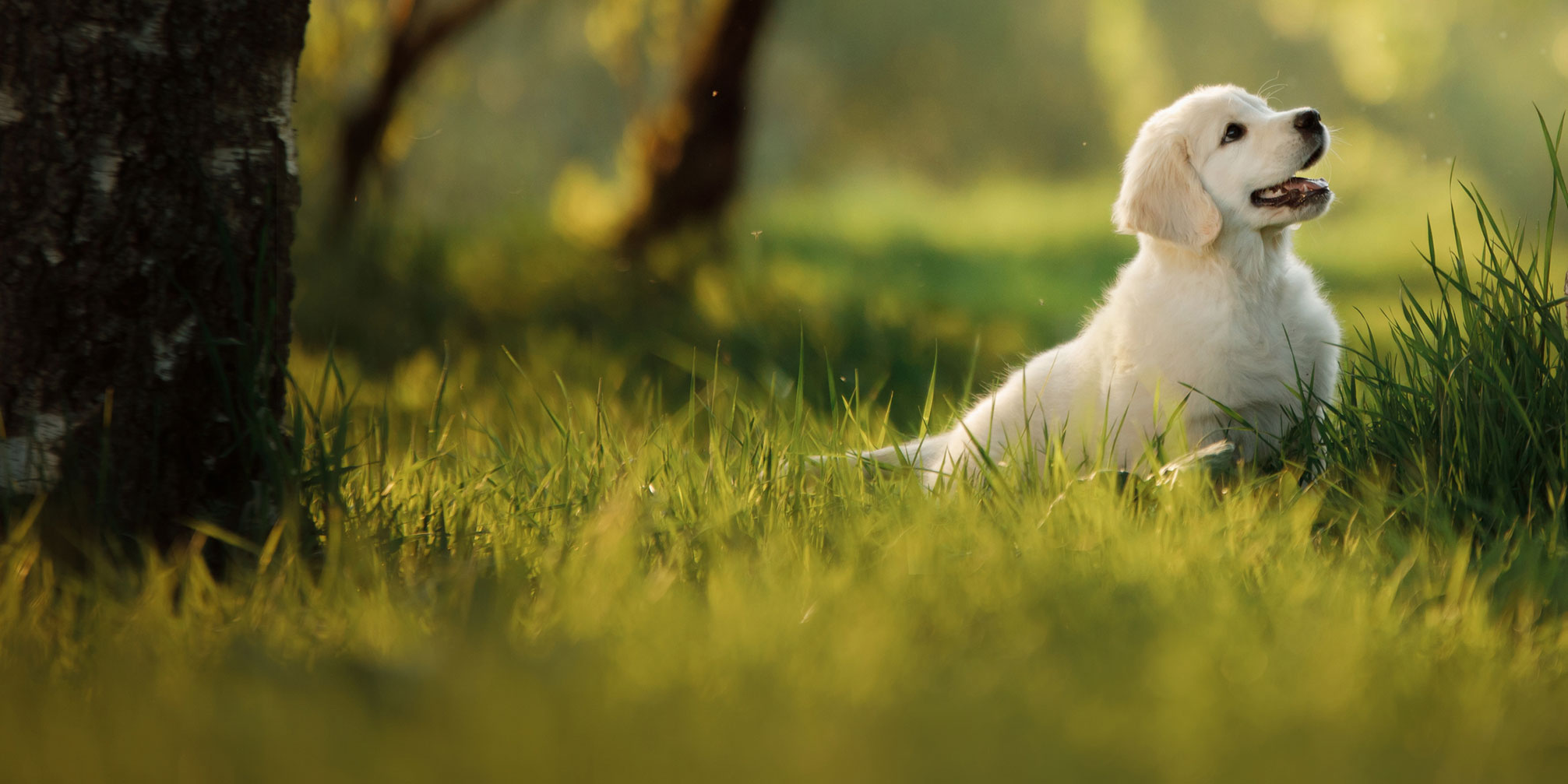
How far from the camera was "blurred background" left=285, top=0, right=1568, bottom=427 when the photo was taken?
6.24m

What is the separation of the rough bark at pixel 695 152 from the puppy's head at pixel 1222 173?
489 cm

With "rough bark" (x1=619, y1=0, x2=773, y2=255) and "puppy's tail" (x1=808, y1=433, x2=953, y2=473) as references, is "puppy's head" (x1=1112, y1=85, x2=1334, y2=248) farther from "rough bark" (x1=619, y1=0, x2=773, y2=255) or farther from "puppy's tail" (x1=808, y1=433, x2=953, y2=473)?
"rough bark" (x1=619, y1=0, x2=773, y2=255)

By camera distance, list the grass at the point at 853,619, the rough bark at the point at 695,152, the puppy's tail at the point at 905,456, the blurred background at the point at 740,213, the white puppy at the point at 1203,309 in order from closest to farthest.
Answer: the grass at the point at 853,619 < the puppy's tail at the point at 905,456 < the white puppy at the point at 1203,309 < the blurred background at the point at 740,213 < the rough bark at the point at 695,152

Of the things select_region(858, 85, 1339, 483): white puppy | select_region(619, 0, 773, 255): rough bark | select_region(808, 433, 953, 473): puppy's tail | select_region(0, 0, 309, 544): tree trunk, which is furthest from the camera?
select_region(619, 0, 773, 255): rough bark

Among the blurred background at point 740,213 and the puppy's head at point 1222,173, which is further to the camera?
the blurred background at point 740,213

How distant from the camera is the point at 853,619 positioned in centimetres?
182

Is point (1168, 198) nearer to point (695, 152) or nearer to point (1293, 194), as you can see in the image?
point (1293, 194)

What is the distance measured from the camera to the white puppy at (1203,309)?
303 centimetres

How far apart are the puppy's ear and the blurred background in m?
0.43

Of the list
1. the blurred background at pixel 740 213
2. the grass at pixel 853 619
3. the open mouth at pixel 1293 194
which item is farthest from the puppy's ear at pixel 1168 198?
the grass at pixel 853 619

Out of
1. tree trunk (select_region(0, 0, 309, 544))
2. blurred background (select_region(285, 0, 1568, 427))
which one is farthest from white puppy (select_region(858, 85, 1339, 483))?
tree trunk (select_region(0, 0, 309, 544))

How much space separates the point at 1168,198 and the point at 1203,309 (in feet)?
1.01

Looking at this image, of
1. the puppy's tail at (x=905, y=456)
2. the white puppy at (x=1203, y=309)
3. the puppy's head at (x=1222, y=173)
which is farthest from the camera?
the puppy's head at (x=1222, y=173)

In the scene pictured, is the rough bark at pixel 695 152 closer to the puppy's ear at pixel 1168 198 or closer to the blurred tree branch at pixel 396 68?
the blurred tree branch at pixel 396 68
